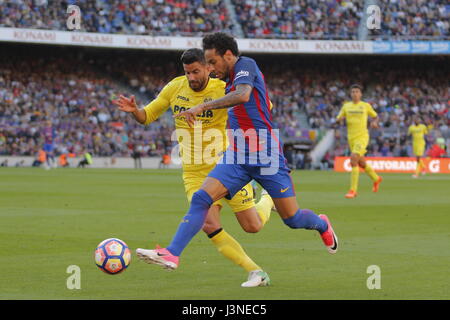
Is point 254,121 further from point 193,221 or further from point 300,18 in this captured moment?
point 300,18

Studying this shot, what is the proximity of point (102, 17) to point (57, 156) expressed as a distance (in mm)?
9302

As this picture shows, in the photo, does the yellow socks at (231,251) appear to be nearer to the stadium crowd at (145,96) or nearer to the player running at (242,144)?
the player running at (242,144)

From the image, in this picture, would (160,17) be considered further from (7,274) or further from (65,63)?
(7,274)

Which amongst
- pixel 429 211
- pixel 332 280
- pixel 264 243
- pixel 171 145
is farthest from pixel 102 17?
pixel 332 280

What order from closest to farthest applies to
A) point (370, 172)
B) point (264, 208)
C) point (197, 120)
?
point (197, 120), point (264, 208), point (370, 172)

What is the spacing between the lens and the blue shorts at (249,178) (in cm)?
771

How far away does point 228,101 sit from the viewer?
24.4 feet

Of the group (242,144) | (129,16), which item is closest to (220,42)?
(242,144)

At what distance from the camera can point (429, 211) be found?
1644 cm

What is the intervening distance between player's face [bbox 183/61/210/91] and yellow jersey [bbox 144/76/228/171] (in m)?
0.13

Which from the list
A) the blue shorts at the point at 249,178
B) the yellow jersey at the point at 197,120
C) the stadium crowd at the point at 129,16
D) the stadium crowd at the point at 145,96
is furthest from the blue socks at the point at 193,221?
the stadium crowd at the point at 129,16

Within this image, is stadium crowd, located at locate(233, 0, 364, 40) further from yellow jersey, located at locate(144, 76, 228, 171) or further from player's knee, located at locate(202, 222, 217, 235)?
player's knee, located at locate(202, 222, 217, 235)

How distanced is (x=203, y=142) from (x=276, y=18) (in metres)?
44.8

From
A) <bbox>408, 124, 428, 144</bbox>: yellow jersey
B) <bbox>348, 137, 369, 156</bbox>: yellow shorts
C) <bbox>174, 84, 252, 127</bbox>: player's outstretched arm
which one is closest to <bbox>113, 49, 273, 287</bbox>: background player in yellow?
<bbox>174, 84, 252, 127</bbox>: player's outstretched arm
